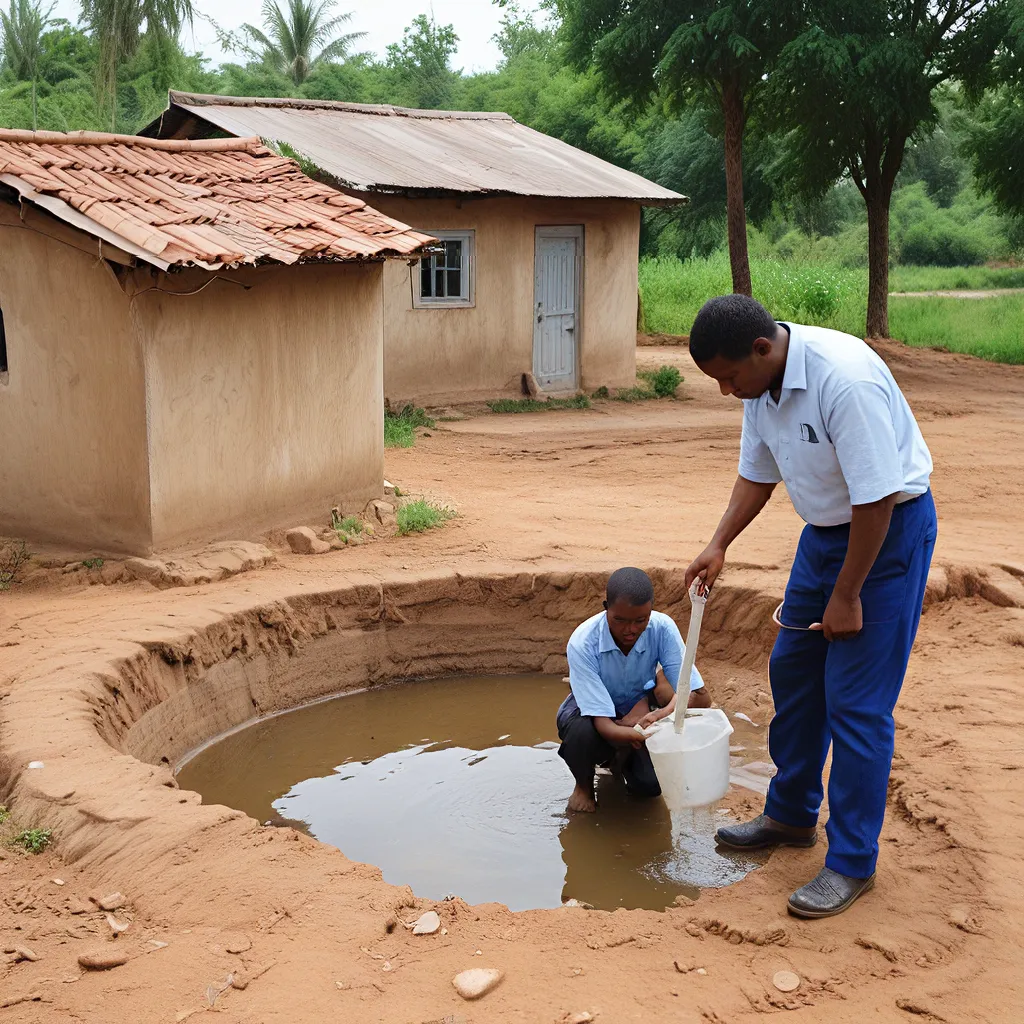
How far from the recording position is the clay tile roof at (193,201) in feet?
23.0

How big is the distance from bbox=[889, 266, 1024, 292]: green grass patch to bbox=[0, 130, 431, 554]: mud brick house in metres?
25.6

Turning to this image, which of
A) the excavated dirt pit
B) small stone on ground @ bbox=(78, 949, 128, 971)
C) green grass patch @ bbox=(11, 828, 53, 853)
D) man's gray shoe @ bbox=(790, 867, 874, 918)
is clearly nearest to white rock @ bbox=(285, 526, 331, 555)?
the excavated dirt pit

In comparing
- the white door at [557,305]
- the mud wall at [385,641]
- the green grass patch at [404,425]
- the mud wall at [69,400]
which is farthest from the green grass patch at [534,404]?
the mud wall at [69,400]

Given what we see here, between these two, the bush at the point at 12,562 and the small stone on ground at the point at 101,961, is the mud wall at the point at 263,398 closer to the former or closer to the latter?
the bush at the point at 12,562

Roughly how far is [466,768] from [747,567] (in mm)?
2540

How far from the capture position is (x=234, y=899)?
153 inches

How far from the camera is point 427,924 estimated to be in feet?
12.2

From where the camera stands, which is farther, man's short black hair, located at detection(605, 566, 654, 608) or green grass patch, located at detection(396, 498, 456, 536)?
green grass patch, located at detection(396, 498, 456, 536)

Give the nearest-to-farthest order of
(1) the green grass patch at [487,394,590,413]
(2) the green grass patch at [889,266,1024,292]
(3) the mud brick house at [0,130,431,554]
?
(3) the mud brick house at [0,130,431,554] < (1) the green grass patch at [487,394,590,413] < (2) the green grass patch at [889,266,1024,292]

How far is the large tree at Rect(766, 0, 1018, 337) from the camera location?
611 inches

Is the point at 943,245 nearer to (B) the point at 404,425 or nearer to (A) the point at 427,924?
(B) the point at 404,425

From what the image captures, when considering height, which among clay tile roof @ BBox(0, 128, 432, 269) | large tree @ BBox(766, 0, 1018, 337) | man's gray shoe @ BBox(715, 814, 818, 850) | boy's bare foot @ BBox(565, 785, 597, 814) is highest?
large tree @ BBox(766, 0, 1018, 337)

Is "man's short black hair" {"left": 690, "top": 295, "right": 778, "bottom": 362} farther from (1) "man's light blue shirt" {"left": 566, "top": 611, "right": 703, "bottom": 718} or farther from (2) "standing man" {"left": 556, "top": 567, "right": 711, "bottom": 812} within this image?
(1) "man's light blue shirt" {"left": 566, "top": 611, "right": 703, "bottom": 718}

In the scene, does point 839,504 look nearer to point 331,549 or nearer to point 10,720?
point 10,720
